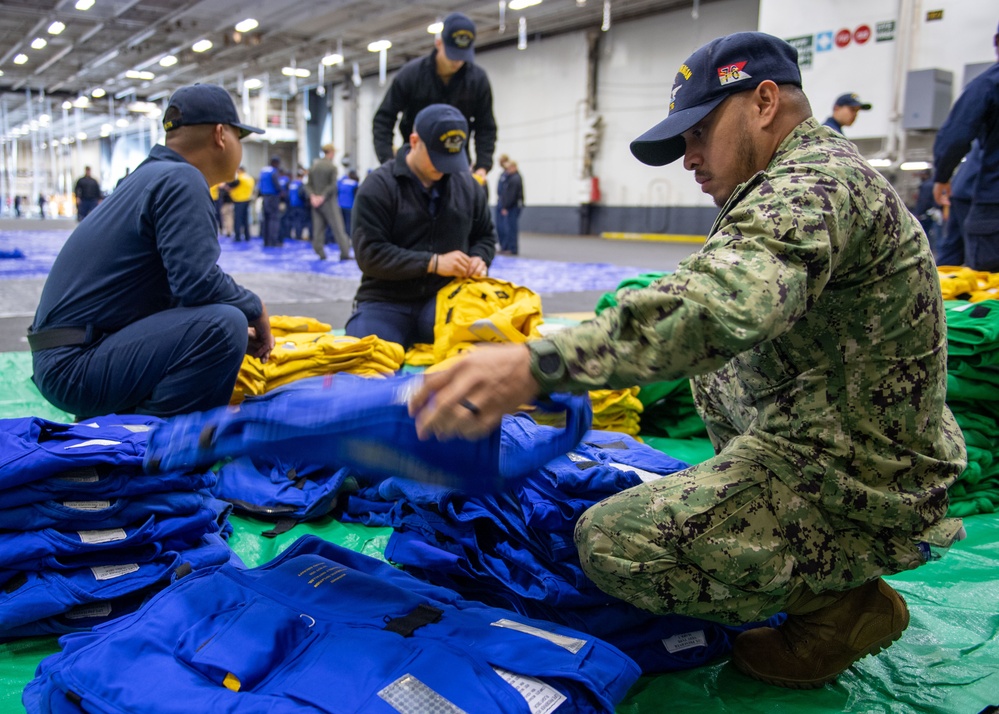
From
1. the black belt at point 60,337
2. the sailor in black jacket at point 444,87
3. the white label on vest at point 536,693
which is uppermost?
the sailor in black jacket at point 444,87

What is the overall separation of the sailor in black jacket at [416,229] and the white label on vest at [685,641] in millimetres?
2484

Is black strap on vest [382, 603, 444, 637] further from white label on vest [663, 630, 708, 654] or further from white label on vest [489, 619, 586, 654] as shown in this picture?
white label on vest [663, 630, 708, 654]

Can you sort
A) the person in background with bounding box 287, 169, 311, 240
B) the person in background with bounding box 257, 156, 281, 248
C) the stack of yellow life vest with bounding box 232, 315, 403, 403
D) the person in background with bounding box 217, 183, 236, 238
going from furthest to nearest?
the person in background with bounding box 217, 183, 236, 238, the person in background with bounding box 287, 169, 311, 240, the person in background with bounding box 257, 156, 281, 248, the stack of yellow life vest with bounding box 232, 315, 403, 403

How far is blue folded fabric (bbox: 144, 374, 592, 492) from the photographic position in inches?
50.3

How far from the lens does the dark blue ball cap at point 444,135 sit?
360 centimetres

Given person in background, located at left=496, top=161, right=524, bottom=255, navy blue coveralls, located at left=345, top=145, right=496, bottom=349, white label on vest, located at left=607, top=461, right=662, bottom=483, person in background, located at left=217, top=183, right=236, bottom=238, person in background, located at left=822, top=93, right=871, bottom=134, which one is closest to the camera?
white label on vest, located at left=607, top=461, right=662, bottom=483

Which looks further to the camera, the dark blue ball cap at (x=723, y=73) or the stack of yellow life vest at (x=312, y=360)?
the stack of yellow life vest at (x=312, y=360)

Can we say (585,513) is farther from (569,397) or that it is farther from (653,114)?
(653,114)

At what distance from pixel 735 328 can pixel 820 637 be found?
33.8 inches

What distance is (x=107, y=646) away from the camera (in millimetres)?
1267

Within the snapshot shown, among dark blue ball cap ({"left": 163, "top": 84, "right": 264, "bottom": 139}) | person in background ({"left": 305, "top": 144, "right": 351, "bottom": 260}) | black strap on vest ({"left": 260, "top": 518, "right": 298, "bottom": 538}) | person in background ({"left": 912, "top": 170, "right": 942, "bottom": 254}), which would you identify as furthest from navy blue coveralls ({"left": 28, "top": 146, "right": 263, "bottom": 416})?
person in background ({"left": 305, "top": 144, "right": 351, "bottom": 260})

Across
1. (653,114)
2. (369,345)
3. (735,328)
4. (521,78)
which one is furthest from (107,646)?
(521,78)

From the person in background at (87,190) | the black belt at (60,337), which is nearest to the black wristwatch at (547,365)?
the black belt at (60,337)

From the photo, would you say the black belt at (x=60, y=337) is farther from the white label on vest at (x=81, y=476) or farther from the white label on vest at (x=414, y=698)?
the white label on vest at (x=414, y=698)
